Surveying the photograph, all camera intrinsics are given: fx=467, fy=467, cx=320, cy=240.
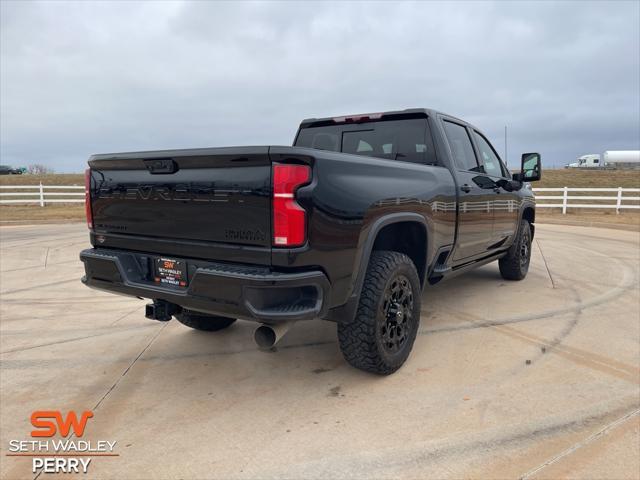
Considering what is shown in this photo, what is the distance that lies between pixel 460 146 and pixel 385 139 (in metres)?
0.84

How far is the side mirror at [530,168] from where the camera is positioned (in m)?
5.57

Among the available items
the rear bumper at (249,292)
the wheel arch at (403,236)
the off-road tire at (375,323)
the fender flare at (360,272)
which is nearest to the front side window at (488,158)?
the wheel arch at (403,236)

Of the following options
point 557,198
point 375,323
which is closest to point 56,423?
point 375,323

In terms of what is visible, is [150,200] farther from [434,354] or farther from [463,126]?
[463,126]

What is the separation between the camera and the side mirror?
5567 millimetres

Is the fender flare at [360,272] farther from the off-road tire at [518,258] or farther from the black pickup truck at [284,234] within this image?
the off-road tire at [518,258]

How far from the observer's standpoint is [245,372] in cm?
344

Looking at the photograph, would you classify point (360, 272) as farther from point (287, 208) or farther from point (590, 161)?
point (590, 161)

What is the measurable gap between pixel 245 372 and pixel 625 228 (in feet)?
44.6

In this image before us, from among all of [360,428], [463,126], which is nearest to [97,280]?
[360,428]

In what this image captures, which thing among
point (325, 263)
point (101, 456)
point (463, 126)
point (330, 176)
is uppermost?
point (463, 126)

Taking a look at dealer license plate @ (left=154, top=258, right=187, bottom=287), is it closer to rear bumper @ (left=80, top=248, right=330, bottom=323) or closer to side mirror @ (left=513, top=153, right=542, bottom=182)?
rear bumper @ (left=80, top=248, right=330, bottom=323)

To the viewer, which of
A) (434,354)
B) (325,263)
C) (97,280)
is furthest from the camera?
(434,354)

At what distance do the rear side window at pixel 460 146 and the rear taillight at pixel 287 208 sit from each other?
2.36 m
